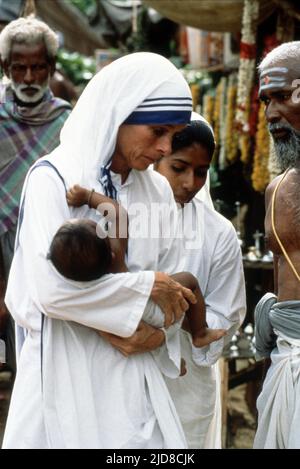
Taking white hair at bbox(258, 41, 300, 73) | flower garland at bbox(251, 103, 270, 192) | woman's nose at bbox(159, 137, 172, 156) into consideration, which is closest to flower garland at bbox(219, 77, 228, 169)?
flower garland at bbox(251, 103, 270, 192)

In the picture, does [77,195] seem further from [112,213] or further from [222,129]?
[222,129]

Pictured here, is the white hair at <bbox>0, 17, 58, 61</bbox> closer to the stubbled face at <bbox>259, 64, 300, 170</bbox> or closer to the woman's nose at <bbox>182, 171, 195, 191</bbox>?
the woman's nose at <bbox>182, 171, 195, 191</bbox>

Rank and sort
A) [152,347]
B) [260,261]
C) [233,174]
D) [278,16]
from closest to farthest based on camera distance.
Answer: [152,347]
[260,261]
[278,16]
[233,174]

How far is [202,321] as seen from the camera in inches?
155

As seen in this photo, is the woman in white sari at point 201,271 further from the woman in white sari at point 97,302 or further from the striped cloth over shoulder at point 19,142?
the striped cloth over shoulder at point 19,142

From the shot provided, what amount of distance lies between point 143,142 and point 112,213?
0.30m

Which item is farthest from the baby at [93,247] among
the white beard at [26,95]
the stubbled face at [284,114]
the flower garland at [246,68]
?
the flower garland at [246,68]

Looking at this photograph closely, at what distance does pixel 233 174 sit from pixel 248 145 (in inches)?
23.5

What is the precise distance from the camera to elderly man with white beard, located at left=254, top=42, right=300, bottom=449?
3881 mm

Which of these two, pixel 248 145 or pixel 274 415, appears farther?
pixel 248 145

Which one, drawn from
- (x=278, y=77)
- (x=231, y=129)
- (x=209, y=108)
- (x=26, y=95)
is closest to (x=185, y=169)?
(x=278, y=77)

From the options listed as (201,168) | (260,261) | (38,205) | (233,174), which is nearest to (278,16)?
(233,174)

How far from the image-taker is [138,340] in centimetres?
339

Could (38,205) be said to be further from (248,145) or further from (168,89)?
(248,145)
